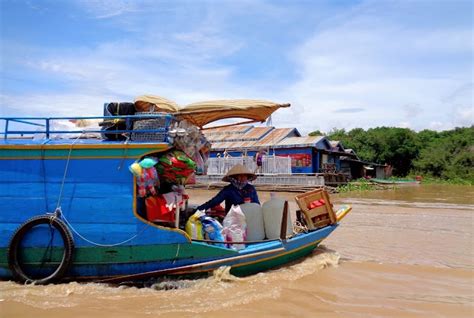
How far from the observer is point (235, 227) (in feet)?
18.8

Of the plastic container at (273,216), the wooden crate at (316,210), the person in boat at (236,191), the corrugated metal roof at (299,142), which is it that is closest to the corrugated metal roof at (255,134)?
the corrugated metal roof at (299,142)

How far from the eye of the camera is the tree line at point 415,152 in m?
40.0

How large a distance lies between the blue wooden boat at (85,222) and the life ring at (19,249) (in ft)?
0.04

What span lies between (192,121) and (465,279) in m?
4.97

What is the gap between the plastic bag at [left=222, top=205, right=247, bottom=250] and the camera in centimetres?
571

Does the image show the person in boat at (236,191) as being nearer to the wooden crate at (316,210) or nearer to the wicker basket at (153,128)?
the wooden crate at (316,210)

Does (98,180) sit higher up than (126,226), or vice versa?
(98,180)

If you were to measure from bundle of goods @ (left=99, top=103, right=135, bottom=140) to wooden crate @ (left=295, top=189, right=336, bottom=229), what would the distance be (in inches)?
120

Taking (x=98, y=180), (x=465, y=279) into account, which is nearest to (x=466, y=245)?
(x=465, y=279)

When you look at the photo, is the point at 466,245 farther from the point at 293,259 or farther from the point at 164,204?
the point at 164,204

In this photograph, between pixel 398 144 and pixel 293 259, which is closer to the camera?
pixel 293 259

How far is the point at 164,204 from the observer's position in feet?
17.5

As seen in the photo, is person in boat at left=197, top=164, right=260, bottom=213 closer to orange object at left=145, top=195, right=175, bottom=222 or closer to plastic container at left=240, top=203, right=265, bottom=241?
plastic container at left=240, top=203, right=265, bottom=241

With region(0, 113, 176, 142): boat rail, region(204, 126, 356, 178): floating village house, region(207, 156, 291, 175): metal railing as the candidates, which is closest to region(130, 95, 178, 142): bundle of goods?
region(0, 113, 176, 142): boat rail
